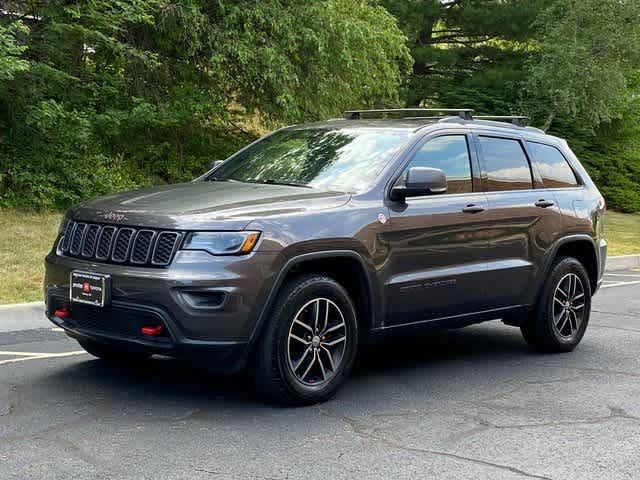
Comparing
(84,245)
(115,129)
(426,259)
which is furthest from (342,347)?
(115,129)

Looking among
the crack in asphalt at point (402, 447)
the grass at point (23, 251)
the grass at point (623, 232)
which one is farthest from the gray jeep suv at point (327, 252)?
the grass at point (623, 232)

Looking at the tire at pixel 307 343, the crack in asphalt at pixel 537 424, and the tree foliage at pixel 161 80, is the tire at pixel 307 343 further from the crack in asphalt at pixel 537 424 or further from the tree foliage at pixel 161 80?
the tree foliage at pixel 161 80

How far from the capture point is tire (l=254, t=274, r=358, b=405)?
18.4 ft

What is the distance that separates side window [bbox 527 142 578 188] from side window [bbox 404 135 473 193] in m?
0.98

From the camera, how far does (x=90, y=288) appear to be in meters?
5.60

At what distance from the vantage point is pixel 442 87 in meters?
28.9

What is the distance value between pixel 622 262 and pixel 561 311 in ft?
33.1

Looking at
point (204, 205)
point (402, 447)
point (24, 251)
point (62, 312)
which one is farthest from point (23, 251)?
point (402, 447)

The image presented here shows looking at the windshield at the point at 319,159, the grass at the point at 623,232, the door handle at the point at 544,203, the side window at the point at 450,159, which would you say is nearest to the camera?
the windshield at the point at 319,159

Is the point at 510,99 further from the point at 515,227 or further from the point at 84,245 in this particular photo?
the point at 84,245

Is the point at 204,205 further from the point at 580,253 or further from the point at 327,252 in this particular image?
the point at 580,253

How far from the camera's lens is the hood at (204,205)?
18.0 feet

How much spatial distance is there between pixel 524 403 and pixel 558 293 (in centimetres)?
182

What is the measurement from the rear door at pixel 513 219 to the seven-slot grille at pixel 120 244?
2625mm
